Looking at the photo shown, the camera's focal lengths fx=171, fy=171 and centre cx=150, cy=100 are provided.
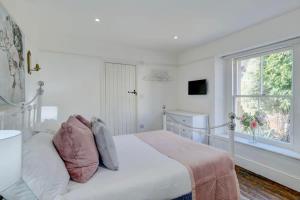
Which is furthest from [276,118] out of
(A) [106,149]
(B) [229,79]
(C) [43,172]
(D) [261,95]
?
(C) [43,172]

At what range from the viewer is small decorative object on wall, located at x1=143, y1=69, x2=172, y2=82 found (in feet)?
14.6

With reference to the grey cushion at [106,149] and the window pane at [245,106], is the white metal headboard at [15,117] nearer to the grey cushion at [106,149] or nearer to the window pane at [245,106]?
the grey cushion at [106,149]

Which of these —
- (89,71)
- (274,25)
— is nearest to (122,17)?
(89,71)

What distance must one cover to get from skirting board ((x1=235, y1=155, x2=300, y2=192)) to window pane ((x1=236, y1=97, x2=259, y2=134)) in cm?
59

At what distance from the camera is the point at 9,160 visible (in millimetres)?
661

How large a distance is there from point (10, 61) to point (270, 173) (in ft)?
11.4

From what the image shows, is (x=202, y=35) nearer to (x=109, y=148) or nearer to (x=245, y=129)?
(x=245, y=129)

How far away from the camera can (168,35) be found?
11.0 feet

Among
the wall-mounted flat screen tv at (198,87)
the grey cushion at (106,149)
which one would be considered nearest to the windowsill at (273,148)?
the wall-mounted flat screen tv at (198,87)

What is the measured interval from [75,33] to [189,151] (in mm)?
2928

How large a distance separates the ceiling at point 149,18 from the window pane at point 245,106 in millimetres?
1307

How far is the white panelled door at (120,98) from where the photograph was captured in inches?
157

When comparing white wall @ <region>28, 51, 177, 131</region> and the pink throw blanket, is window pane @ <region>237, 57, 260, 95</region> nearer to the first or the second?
the pink throw blanket

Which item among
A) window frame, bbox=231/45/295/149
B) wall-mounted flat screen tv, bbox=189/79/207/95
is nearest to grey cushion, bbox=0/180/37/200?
window frame, bbox=231/45/295/149
